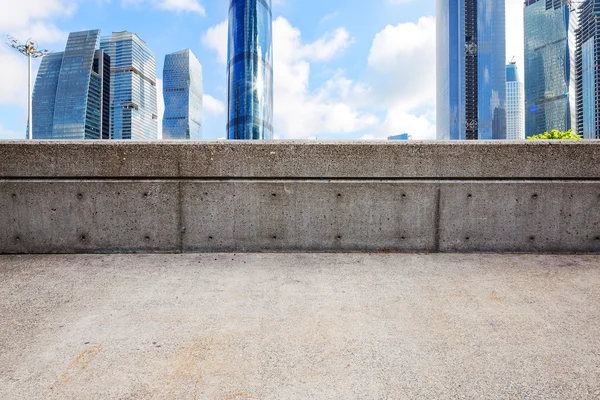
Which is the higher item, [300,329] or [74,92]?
[74,92]

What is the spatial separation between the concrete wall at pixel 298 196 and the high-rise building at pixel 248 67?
11905cm

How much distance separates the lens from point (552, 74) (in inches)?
7131

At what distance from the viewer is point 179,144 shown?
3994mm

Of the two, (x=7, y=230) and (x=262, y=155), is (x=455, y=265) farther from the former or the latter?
(x=7, y=230)

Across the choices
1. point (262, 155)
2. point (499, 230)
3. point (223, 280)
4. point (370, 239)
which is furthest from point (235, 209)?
point (499, 230)

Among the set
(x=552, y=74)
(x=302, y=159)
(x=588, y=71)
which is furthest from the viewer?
(x=552, y=74)

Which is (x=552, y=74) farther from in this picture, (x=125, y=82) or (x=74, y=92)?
(x=74, y=92)

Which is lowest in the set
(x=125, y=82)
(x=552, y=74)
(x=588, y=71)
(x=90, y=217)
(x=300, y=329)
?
(x=300, y=329)

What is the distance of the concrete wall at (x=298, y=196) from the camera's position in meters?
3.94

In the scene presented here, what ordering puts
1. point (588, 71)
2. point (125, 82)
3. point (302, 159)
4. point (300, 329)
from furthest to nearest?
point (125, 82), point (588, 71), point (302, 159), point (300, 329)

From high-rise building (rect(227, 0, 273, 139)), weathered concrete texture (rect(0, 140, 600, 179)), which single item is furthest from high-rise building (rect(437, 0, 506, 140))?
weathered concrete texture (rect(0, 140, 600, 179))

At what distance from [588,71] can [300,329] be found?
649 ft

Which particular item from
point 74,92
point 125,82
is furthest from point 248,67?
point 125,82

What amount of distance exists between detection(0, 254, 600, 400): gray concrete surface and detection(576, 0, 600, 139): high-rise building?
17114 centimetres
